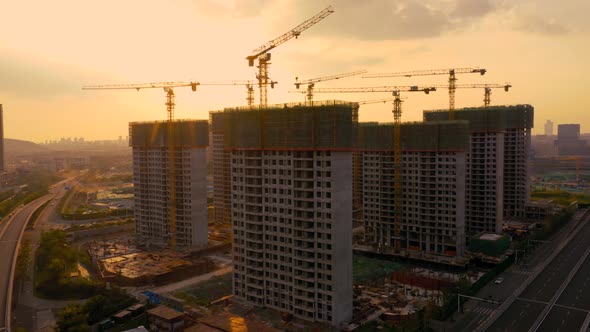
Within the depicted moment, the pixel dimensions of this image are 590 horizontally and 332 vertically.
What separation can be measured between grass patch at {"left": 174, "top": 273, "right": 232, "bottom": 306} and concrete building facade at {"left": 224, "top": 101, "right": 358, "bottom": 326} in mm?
5036

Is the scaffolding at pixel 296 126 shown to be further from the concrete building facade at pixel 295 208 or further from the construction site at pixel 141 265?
the construction site at pixel 141 265

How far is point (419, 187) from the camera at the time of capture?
85.1 m

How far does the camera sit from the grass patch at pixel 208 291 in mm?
62816

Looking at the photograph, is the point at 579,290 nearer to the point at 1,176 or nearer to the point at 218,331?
the point at 218,331

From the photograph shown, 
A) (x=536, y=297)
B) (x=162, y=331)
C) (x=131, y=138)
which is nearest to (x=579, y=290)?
(x=536, y=297)

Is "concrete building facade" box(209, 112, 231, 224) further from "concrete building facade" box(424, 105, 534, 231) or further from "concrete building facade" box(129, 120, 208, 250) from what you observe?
"concrete building facade" box(424, 105, 534, 231)

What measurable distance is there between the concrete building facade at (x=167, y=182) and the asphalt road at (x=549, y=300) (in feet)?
189

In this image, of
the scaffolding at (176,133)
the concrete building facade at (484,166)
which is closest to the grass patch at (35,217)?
the scaffolding at (176,133)

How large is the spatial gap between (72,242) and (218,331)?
2595 inches

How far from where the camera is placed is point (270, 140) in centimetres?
5772

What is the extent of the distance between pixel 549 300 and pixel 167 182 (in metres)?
71.3

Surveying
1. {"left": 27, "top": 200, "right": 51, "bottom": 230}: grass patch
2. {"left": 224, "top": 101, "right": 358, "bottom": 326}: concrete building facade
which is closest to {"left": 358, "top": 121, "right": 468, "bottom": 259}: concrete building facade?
{"left": 224, "top": 101, "right": 358, "bottom": 326}: concrete building facade

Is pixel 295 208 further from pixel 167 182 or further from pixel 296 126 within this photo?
pixel 167 182

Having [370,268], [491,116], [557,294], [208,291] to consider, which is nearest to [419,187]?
[370,268]
